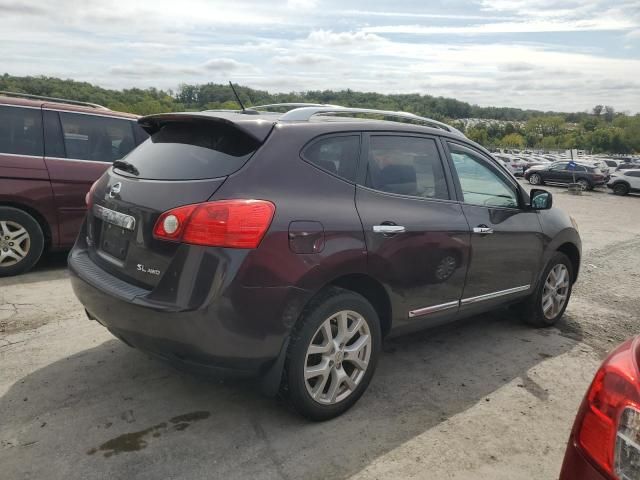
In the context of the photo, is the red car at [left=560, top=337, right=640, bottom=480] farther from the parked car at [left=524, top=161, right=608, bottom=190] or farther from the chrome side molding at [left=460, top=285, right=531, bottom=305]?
the parked car at [left=524, top=161, right=608, bottom=190]

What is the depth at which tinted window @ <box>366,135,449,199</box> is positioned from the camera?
327 centimetres

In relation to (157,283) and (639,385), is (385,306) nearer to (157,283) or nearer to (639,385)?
(157,283)

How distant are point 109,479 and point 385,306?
1.75 meters

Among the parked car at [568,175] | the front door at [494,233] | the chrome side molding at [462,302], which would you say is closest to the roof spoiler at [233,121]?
the chrome side molding at [462,302]

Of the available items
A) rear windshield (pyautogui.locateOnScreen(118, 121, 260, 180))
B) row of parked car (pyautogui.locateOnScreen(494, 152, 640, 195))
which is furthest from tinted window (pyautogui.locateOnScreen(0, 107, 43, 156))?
row of parked car (pyautogui.locateOnScreen(494, 152, 640, 195))

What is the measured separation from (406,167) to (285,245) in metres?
1.22

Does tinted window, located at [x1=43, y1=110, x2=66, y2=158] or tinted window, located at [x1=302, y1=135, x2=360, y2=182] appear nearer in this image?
tinted window, located at [x1=302, y1=135, x2=360, y2=182]

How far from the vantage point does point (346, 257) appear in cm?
288

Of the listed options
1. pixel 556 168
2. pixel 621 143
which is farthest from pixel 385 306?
pixel 621 143

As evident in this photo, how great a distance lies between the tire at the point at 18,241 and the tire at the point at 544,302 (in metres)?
4.79

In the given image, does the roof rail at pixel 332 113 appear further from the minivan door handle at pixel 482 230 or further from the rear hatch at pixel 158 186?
the minivan door handle at pixel 482 230

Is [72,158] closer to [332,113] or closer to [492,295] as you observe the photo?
[332,113]

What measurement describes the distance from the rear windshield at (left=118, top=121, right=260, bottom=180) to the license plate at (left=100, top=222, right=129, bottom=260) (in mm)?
328

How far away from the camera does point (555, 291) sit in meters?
4.83
